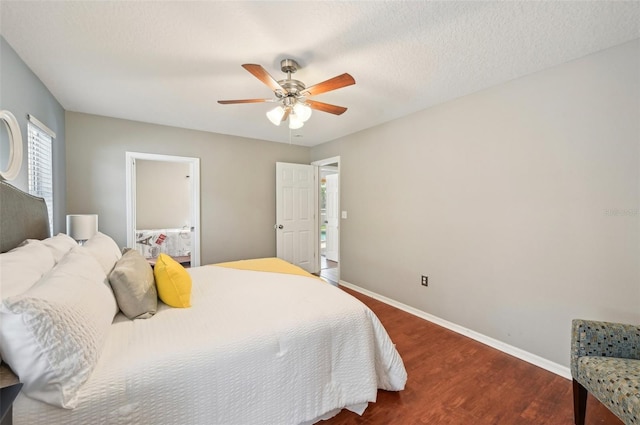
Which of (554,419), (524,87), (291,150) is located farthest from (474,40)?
(291,150)

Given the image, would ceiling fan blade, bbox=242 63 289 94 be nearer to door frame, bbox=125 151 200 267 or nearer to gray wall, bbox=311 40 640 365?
gray wall, bbox=311 40 640 365

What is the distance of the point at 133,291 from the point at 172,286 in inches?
8.5

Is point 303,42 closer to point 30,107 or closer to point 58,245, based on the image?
point 58,245

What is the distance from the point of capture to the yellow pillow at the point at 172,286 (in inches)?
65.6

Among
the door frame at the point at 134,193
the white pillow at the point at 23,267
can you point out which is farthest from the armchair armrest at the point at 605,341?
the door frame at the point at 134,193

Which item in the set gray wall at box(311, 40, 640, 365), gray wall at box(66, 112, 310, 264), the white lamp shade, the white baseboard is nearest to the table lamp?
the white lamp shade

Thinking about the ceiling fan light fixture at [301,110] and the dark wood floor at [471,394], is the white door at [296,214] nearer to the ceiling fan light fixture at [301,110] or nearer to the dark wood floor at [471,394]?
the ceiling fan light fixture at [301,110]

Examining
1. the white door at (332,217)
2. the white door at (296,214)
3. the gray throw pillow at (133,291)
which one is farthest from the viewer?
the white door at (332,217)

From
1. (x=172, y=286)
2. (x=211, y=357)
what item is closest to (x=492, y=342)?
(x=211, y=357)

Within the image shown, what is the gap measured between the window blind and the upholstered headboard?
557mm

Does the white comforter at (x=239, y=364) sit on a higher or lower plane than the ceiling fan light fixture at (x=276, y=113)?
lower

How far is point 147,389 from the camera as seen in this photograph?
105 cm

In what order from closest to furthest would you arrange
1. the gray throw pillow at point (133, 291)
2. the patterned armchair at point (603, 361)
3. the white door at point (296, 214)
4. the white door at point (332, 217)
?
the patterned armchair at point (603, 361)
the gray throw pillow at point (133, 291)
the white door at point (296, 214)
the white door at point (332, 217)

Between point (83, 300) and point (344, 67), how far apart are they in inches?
87.3
